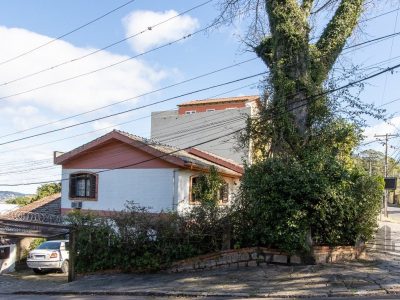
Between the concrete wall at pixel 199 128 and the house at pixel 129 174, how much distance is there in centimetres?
934

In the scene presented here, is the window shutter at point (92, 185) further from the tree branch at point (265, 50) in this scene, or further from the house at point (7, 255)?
the tree branch at point (265, 50)

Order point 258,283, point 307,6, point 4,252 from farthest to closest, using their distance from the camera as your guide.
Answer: point 4,252
point 307,6
point 258,283

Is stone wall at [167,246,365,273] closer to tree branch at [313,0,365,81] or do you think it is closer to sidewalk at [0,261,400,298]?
sidewalk at [0,261,400,298]

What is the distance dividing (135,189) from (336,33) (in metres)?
11.9

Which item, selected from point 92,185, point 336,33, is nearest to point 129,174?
point 92,185

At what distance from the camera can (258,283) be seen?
11.2 metres

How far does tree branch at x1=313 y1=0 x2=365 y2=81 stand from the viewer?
15.4 m

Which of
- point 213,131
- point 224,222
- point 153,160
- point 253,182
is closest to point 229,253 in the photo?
point 224,222

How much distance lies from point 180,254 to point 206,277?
5.53ft

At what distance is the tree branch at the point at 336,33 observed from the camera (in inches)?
604

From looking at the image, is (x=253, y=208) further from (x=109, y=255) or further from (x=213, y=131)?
(x=213, y=131)

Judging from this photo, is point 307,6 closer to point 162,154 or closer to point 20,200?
point 162,154

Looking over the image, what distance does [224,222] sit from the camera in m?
13.5

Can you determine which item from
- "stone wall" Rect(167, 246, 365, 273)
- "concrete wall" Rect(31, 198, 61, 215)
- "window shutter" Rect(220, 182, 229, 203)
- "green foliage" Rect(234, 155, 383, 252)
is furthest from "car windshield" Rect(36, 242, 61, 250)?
"green foliage" Rect(234, 155, 383, 252)
